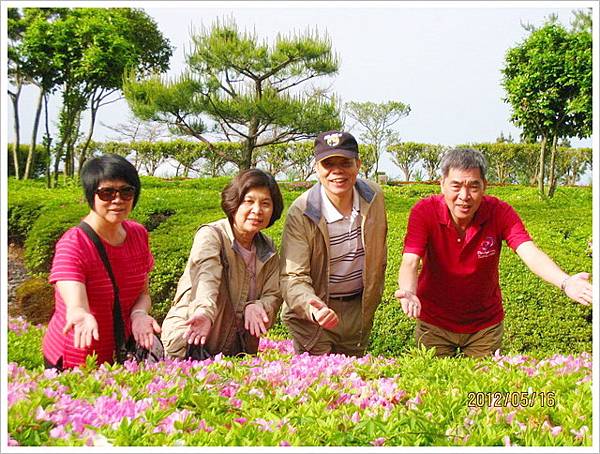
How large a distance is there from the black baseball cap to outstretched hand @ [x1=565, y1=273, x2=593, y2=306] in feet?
3.10

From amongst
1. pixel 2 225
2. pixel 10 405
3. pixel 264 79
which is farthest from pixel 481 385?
pixel 264 79

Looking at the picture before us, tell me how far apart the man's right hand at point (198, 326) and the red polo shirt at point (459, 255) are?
2.83 feet

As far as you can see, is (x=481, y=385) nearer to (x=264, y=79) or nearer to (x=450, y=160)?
(x=450, y=160)

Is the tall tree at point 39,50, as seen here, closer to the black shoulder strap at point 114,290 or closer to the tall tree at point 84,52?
the tall tree at point 84,52

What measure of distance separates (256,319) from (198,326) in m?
0.23

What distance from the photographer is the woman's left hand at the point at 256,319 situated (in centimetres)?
258

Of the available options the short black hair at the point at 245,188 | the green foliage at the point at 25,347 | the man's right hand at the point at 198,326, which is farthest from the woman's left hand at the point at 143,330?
the green foliage at the point at 25,347

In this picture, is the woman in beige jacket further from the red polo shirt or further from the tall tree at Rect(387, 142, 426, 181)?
the tall tree at Rect(387, 142, 426, 181)

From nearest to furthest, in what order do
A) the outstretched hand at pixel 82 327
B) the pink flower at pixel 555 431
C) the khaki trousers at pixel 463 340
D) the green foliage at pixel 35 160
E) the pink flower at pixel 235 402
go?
the pink flower at pixel 555 431 → the pink flower at pixel 235 402 → the outstretched hand at pixel 82 327 → the khaki trousers at pixel 463 340 → the green foliage at pixel 35 160

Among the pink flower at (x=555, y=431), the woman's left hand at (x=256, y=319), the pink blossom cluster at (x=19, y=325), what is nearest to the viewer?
the pink flower at (x=555, y=431)

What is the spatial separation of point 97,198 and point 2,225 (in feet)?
1.08

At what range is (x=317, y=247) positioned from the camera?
2.82 meters

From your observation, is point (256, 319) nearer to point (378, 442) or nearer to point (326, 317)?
point (326, 317)
